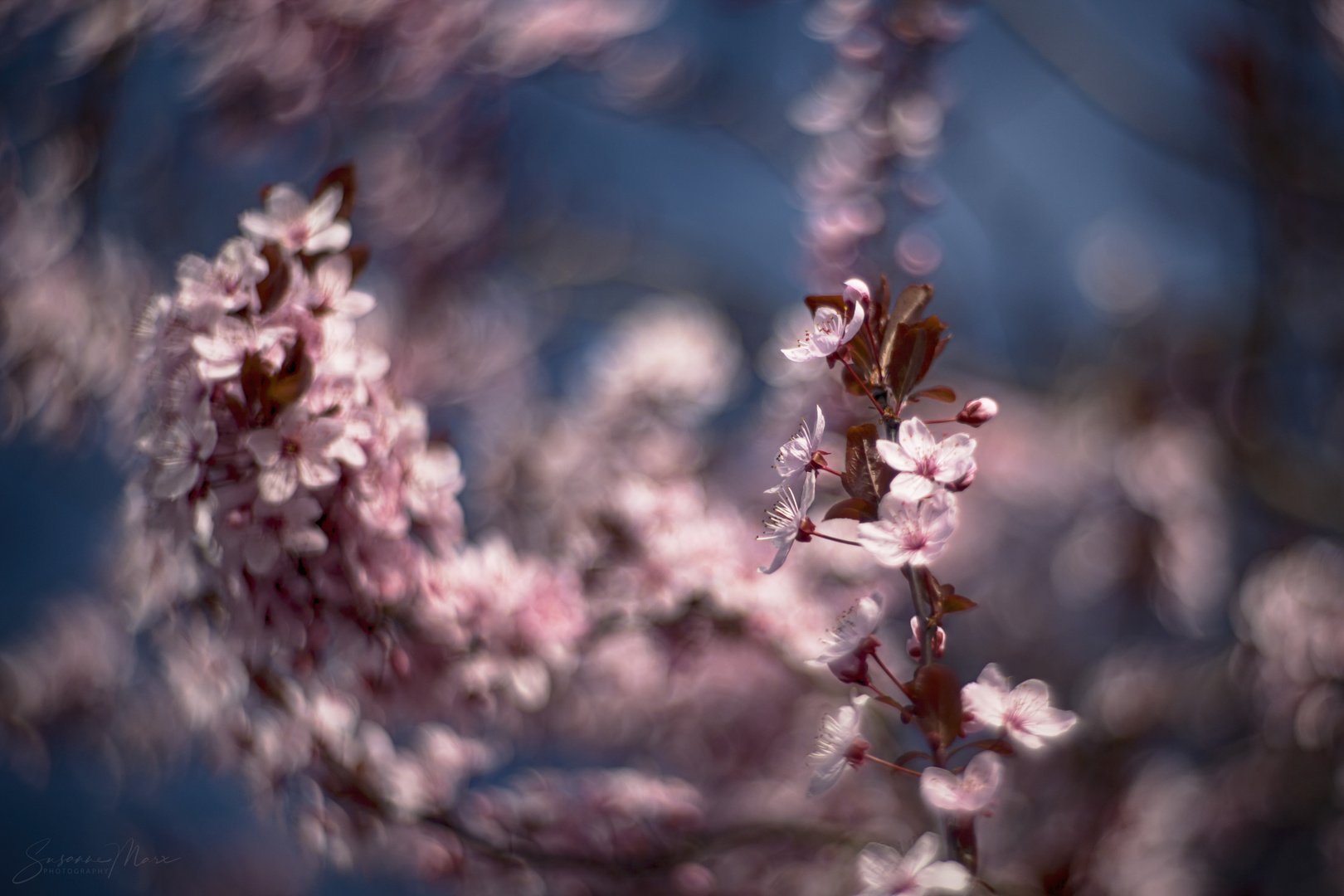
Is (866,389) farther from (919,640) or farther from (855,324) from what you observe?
(919,640)

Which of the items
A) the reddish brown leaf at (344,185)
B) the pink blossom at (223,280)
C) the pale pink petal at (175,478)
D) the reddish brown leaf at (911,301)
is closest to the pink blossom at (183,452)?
the pale pink petal at (175,478)

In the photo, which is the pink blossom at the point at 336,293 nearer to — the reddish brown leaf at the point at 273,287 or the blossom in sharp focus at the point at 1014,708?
the reddish brown leaf at the point at 273,287

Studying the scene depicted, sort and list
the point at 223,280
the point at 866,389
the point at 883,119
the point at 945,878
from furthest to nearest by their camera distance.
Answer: the point at 883,119 < the point at 223,280 < the point at 866,389 < the point at 945,878

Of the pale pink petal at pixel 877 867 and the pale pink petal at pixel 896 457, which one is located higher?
the pale pink petal at pixel 896 457

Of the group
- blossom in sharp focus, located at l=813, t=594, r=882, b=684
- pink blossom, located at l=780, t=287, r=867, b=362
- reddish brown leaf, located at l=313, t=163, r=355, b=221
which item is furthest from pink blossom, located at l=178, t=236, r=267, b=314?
blossom in sharp focus, located at l=813, t=594, r=882, b=684

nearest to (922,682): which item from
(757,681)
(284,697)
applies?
(284,697)

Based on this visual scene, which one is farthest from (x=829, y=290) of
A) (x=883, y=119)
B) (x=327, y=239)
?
(x=327, y=239)
